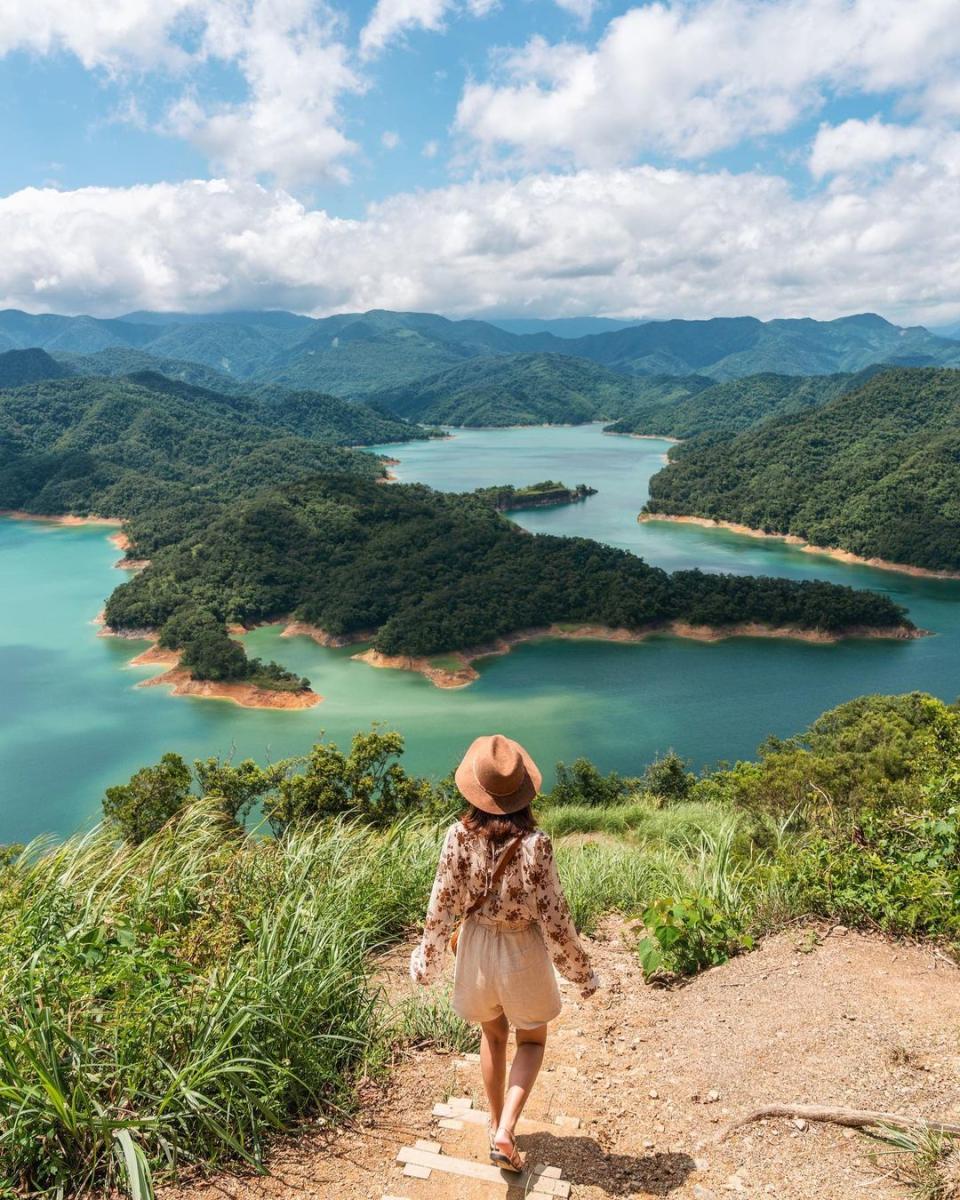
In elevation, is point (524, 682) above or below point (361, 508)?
below

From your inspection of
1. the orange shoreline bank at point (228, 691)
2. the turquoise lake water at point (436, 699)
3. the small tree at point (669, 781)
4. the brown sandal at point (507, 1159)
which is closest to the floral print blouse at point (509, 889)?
the brown sandal at point (507, 1159)

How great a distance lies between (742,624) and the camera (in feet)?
127

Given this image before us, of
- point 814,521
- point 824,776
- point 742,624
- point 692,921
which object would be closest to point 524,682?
point 742,624

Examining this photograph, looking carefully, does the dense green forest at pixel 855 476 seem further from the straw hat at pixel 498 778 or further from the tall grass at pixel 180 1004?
the straw hat at pixel 498 778

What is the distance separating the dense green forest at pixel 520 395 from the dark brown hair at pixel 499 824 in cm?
15281

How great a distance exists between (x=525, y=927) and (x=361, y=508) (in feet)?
174

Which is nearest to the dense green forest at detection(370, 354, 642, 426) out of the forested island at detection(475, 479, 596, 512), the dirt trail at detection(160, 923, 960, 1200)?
the forested island at detection(475, 479, 596, 512)

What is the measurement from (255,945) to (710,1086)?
160cm

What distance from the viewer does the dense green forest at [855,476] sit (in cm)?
5450

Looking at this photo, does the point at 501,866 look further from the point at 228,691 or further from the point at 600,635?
the point at 600,635

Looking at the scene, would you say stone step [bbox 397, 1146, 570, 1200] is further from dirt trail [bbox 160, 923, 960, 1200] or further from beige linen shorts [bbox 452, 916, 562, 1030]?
beige linen shorts [bbox 452, 916, 562, 1030]

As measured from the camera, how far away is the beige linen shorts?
232 centimetres

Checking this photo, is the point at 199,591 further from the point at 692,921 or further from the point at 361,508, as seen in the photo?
the point at 692,921

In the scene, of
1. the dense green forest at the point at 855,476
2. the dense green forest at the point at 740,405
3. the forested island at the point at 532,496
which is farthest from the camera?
the dense green forest at the point at 740,405
